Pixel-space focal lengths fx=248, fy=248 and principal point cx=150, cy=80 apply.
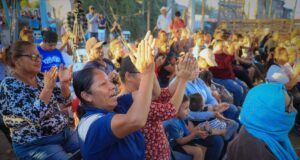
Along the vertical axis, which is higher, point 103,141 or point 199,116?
point 103,141

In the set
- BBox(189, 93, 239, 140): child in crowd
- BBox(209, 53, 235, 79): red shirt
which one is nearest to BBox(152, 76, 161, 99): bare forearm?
BBox(189, 93, 239, 140): child in crowd

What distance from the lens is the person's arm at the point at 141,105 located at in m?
1.05

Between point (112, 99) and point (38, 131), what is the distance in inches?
39.7

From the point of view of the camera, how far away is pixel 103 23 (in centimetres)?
841

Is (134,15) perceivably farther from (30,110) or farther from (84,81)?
(84,81)

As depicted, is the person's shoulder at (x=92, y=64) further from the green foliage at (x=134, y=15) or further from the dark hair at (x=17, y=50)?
the green foliage at (x=134, y=15)

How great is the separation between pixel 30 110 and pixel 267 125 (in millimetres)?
1645

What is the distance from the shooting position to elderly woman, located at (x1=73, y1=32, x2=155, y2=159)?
107 centimetres

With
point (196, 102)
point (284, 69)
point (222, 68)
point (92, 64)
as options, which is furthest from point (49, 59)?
point (284, 69)

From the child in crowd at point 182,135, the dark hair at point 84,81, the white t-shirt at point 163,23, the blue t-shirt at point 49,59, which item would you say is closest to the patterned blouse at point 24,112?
the dark hair at point 84,81

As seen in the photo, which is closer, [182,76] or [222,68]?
[182,76]

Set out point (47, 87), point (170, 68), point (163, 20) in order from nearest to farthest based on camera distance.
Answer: point (47, 87)
point (170, 68)
point (163, 20)

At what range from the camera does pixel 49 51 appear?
3576 millimetres

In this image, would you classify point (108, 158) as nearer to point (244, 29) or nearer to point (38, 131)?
point (38, 131)
